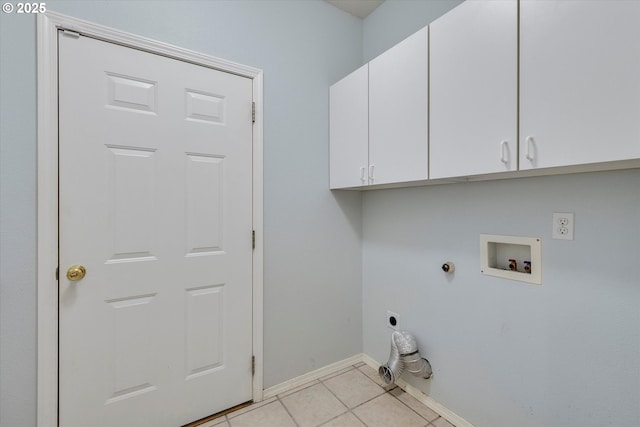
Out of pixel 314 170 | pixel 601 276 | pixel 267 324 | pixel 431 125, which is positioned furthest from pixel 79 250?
pixel 601 276

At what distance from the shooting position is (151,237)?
150cm

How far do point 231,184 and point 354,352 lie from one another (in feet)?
5.38

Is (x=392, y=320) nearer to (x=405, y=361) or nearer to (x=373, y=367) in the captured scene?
(x=405, y=361)

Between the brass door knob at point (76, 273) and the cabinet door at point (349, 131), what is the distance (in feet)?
5.00

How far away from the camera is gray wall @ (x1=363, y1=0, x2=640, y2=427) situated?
1.09m

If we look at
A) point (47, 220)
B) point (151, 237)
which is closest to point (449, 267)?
point (151, 237)

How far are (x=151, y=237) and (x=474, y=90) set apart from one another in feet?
5.67

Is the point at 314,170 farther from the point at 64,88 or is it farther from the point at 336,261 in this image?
the point at 64,88

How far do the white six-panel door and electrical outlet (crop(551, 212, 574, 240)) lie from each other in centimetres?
158

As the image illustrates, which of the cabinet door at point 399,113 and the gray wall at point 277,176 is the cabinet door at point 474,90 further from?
the gray wall at point 277,176

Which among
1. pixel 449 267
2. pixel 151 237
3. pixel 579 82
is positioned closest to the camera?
pixel 579 82

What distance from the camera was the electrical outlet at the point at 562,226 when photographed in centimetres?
119

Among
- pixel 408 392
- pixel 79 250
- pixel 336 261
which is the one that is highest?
pixel 79 250

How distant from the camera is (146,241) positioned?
4.90 ft
